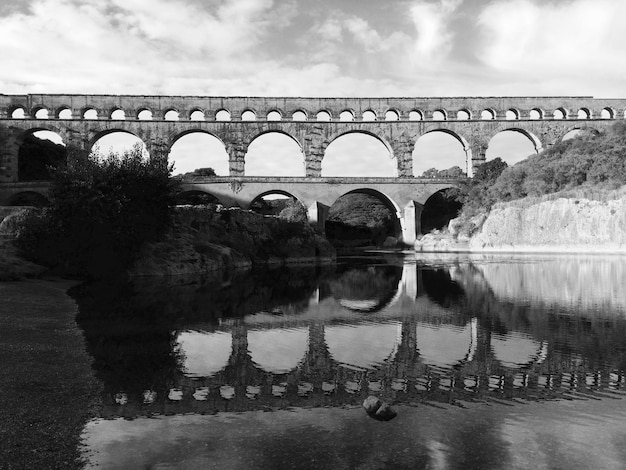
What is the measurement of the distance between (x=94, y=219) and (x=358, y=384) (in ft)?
67.8

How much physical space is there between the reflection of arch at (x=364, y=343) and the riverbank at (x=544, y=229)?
38928 mm

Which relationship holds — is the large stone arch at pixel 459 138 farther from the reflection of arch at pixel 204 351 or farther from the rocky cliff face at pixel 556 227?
the reflection of arch at pixel 204 351

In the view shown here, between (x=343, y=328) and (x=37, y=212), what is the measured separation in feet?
66.4

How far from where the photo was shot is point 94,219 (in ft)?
80.7

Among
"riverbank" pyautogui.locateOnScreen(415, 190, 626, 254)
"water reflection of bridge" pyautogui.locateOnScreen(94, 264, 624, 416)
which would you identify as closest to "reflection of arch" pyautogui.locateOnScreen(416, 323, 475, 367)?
"water reflection of bridge" pyautogui.locateOnScreen(94, 264, 624, 416)

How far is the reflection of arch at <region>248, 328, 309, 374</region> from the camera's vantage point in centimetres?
910

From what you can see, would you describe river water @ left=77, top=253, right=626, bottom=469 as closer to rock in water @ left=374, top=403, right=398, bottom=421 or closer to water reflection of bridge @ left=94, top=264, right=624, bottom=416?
water reflection of bridge @ left=94, top=264, right=624, bottom=416

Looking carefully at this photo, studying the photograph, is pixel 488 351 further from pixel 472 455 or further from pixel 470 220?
pixel 470 220

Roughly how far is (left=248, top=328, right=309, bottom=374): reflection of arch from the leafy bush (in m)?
15.9

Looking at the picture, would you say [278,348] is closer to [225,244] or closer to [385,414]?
[385,414]

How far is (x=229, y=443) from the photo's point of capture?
5.58 metres

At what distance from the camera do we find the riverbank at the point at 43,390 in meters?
5.16

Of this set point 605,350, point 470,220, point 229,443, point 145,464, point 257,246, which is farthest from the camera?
point 470,220

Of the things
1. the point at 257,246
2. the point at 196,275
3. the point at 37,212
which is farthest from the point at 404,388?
the point at 257,246
